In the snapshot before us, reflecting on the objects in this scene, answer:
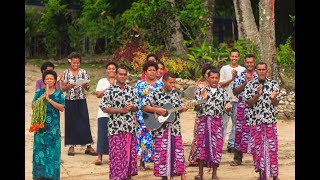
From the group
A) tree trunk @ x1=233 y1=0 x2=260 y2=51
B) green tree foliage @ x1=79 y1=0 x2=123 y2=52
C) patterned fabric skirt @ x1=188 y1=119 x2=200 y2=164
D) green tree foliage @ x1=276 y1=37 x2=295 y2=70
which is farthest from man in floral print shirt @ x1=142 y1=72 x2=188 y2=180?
green tree foliage @ x1=79 y1=0 x2=123 y2=52

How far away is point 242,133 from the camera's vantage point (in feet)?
34.1

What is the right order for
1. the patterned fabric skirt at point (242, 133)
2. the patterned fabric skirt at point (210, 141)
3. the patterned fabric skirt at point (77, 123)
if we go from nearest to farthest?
the patterned fabric skirt at point (210, 141), the patterned fabric skirt at point (242, 133), the patterned fabric skirt at point (77, 123)

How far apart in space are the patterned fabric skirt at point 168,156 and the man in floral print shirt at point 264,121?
41.2 inches

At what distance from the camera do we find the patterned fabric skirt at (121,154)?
29.2 ft

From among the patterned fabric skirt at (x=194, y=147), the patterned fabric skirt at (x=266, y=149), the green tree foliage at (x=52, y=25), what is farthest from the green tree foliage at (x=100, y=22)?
the patterned fabric skirt at (x=266, y=149)

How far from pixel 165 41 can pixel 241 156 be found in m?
9.53

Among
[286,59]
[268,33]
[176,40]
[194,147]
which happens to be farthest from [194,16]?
[194,147]

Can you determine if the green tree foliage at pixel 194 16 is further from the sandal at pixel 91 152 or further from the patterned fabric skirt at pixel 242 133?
the patterned fabric skirt at pixel 242 133

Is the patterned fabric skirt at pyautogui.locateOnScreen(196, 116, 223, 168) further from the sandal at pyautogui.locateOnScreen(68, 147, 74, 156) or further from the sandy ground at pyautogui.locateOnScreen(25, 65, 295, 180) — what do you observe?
the sandal at pyautogui.locateOnScreen(68, 147, 74, 156)

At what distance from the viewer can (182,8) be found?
1973 centimetres

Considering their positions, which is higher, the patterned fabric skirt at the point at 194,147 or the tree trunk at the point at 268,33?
the tree trunk at the point at 268,33

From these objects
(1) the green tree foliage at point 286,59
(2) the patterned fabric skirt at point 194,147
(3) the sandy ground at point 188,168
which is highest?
(1) the green tree foliage at point 286,59

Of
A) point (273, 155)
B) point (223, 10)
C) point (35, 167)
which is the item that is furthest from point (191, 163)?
point (223, 10)

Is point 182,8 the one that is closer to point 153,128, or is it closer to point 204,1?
point 204,1
